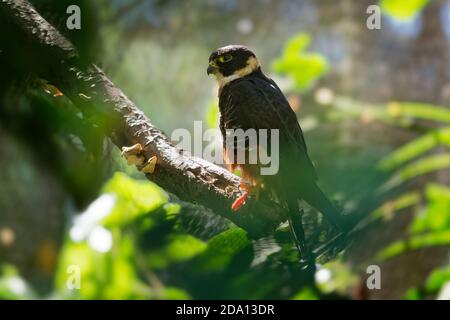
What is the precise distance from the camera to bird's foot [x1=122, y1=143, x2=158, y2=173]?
1.12 meters

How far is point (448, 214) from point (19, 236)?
7.92ft

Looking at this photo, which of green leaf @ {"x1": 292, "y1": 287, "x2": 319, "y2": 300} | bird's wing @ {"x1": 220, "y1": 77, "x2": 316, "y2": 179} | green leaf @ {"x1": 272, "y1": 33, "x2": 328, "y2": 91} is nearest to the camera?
bird's wing @ {"x1": 220, "y1": 77, "x2": 316, "y2": 179}

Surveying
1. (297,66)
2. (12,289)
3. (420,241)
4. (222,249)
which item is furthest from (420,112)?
(12,289)

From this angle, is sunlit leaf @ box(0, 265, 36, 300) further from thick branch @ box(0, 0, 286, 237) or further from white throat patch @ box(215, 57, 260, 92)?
thick branch @ box(0, 0, 286, 237)

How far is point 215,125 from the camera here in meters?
1.60

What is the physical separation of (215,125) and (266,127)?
0.25 meters

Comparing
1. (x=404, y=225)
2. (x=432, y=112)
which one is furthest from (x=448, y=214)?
(x=404, y=225)

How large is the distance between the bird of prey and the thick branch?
0.17 feet

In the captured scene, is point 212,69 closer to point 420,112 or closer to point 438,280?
point 438,280

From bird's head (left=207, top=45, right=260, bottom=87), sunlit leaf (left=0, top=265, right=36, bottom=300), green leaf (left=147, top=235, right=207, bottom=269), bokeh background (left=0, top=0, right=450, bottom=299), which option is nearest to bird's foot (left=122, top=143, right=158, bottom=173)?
bokeh background (left=0, top=0, right=450, bottom=299)

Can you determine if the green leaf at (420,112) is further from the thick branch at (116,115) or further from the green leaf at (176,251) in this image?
the thick branch at (116,115)

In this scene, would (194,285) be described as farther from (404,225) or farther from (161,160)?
(404,225)

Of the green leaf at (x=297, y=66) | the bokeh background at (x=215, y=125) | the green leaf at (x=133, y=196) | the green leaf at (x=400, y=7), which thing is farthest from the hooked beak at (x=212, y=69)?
the green leaf at (x=400, y=7)

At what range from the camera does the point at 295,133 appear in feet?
4.32
